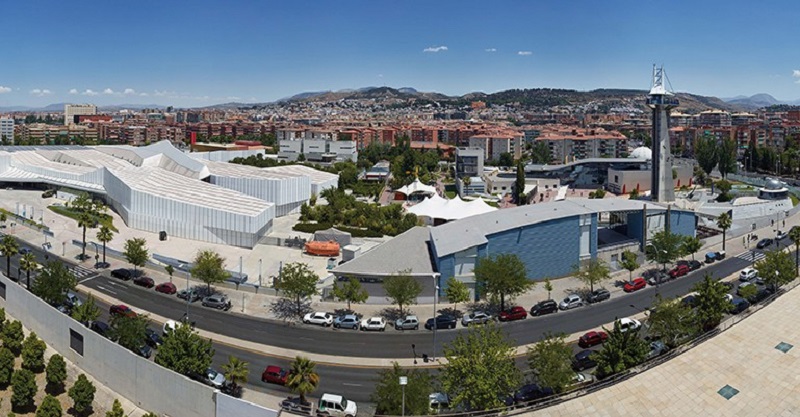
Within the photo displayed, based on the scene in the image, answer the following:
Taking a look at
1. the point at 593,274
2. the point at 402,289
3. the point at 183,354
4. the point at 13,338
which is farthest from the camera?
the point at 593,274

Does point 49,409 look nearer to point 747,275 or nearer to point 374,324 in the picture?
point 374,324

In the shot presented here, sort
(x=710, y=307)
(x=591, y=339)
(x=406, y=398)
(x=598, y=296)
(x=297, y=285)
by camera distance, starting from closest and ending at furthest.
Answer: (x=406, y=398), (x=710, y=307), (x=591, y=339), (x=297, y=285), (x=598, y=296)

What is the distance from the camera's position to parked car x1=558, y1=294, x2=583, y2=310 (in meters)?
37.6

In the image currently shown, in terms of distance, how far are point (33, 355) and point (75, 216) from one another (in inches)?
1499

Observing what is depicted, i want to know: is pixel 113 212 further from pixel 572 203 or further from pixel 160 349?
pixel 572 203

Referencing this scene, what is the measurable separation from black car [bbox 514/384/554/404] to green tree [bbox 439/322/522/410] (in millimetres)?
753

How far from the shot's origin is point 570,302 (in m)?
37.8

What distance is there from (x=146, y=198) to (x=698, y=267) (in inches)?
2030

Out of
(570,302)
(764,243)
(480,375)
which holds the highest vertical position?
(764,243)

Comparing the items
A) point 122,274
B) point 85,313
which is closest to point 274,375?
point 85,313

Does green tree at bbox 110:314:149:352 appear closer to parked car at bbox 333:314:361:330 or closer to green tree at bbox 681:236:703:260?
parked car at bbox 333:314:361:330

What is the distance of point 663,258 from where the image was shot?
144 feet

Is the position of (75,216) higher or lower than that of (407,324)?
higher

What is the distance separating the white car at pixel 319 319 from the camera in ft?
115
